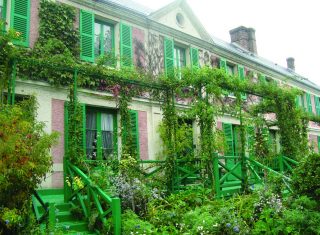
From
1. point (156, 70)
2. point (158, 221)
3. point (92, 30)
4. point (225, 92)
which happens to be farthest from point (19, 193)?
point (156, 70)

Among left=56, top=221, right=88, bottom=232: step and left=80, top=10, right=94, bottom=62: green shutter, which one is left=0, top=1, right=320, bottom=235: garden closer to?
left=56, top=221, right=88, bottom=232: step

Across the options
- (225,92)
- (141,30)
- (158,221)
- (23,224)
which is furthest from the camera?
(141,30)

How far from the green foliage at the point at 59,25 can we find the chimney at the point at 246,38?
49.5 ft

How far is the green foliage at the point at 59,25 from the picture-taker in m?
9.58

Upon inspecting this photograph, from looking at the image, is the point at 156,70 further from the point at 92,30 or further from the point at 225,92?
the point at 225,92

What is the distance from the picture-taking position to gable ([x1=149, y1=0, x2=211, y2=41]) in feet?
43.9

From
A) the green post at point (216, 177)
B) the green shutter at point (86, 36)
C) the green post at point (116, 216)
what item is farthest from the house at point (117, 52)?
the green post at point (216, 177)

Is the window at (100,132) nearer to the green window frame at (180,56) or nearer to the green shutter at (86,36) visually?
the green shutter at (86,36)

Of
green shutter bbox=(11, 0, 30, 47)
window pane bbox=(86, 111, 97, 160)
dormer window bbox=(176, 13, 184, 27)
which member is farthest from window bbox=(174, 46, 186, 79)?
green shutter bbox=(11, 0, 30, 47)

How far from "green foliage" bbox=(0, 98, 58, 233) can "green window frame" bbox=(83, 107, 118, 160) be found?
421 cm

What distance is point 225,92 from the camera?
9.31 metres

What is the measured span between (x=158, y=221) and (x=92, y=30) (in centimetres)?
695

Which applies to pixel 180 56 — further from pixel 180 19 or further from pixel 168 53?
A: pixel 180 19

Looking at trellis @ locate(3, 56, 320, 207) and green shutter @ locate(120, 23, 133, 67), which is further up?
green shutter @ locate(120, 23, 133, 67)
